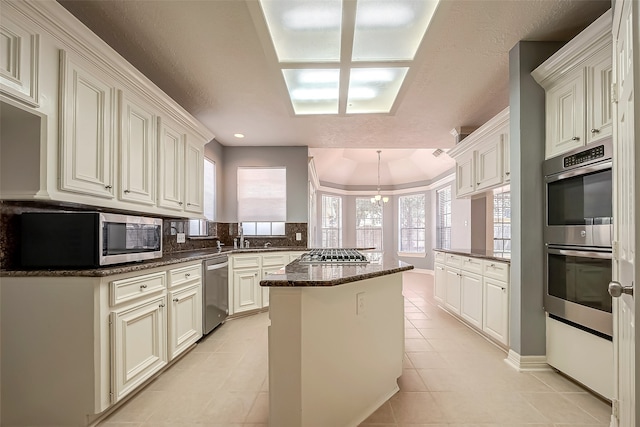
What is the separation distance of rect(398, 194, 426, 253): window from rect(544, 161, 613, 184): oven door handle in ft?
19.9

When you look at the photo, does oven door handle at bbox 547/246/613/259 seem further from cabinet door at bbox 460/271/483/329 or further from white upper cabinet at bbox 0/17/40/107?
white upper cabinet at bbox 0/17/40/107

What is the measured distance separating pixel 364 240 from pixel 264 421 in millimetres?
7573

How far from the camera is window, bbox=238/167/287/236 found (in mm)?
4992

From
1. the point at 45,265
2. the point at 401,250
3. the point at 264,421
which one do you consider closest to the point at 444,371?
the point at 264,421

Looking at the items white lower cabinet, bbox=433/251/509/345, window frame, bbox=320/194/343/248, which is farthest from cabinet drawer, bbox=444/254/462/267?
window frame, bbox=320/194/343/248

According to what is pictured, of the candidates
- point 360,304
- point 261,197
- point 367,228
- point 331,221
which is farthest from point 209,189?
point 367,228

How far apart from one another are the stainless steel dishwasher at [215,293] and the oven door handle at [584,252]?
3.16 m

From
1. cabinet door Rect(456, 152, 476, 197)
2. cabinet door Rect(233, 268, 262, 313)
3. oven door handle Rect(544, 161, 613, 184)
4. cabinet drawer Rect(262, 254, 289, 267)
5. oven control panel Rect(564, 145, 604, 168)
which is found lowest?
cabinet door Rect(233, 268, 262, 313)

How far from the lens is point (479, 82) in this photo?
2.99m

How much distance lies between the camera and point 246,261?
159 inches

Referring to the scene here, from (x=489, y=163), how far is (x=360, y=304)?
2.65 m

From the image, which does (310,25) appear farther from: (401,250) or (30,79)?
(401,250)

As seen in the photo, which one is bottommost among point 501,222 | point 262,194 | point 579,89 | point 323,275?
point 323,275

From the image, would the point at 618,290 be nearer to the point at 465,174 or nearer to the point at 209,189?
the point at 465,174
